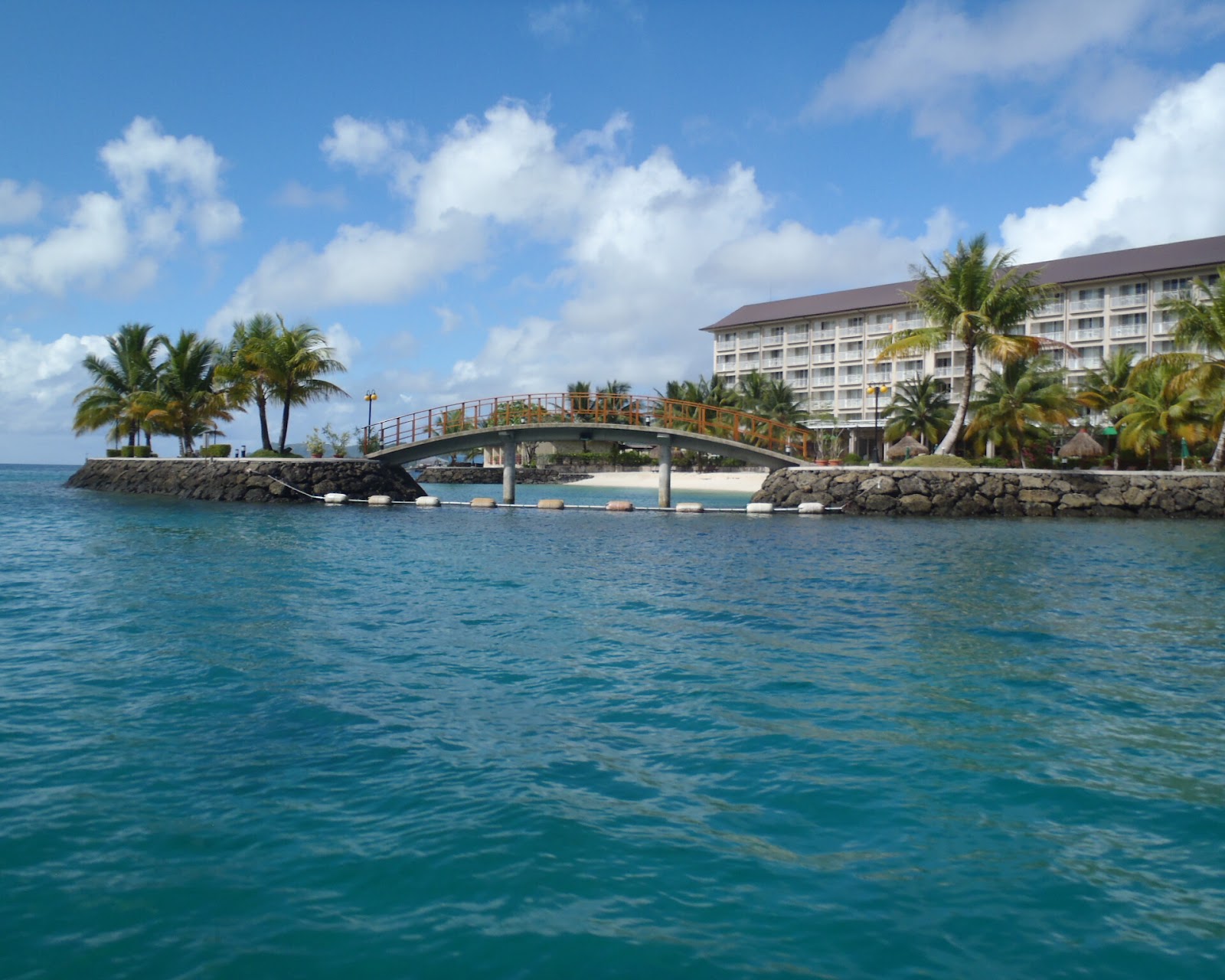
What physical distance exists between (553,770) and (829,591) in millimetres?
10423

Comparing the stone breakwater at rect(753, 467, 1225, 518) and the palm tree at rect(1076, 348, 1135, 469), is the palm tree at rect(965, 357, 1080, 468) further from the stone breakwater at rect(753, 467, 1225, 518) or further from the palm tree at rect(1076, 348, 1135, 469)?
the stone breakwater at rect(753, 467, 1225, 518)

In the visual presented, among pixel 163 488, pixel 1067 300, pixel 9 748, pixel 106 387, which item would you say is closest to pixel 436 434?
pixel 163 488

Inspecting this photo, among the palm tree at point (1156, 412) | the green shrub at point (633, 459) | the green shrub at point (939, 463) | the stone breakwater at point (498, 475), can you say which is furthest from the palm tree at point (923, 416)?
the stone breakwater at point (498, 475)

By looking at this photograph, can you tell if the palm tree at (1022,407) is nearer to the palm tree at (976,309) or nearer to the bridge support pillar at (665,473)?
the palm tree at (976,309)

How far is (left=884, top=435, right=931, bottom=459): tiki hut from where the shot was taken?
50250 millimetres

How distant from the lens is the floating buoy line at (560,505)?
128 ft

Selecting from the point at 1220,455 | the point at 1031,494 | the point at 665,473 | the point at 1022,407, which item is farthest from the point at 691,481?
the point at 1220,455

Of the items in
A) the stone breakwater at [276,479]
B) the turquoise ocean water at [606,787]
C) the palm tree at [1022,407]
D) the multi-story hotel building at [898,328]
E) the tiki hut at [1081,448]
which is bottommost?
the turquoise ocean water at [606,787]

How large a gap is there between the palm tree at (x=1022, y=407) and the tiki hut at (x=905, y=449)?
9.95 feet

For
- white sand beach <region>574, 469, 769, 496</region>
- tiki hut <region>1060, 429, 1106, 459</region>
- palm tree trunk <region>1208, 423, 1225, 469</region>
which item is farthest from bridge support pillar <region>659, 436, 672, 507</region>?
palm tree trunk <region>1208, 423, 1225, 469</region>

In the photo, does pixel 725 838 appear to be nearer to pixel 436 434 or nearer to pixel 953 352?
pixel 436 434

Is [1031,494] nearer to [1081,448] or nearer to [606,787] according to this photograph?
[1081,448]

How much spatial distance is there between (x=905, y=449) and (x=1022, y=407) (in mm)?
7713

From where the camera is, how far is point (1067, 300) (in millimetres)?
76062
